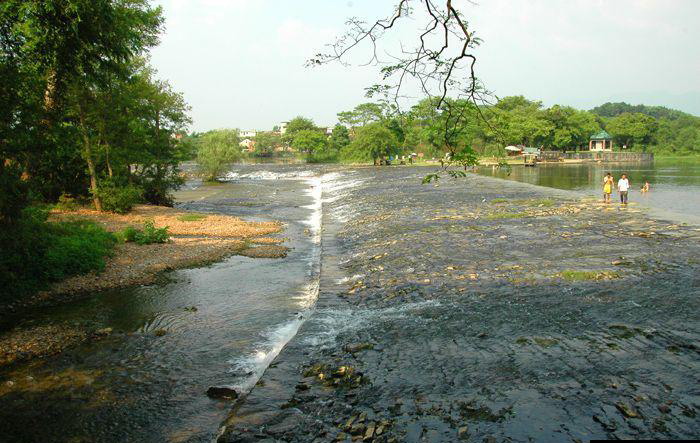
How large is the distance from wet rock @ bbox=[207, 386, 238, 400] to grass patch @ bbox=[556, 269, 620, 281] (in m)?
9.29

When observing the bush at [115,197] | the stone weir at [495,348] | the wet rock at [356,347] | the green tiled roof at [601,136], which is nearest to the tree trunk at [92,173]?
the bush at [115,197]

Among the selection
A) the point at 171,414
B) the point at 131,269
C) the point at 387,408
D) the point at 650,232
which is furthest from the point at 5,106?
the point at 650,232

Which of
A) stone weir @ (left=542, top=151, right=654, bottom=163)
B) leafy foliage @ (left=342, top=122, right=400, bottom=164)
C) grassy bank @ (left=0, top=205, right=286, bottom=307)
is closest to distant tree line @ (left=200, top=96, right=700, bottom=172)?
leafy foliage @ (left=342, top=122, right=400, bottom=164)

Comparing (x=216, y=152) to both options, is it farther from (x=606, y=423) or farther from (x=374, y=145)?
(x=606, y=423)

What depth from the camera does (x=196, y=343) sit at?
1089 cm

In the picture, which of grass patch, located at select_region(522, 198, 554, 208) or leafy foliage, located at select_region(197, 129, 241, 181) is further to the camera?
leafy foliage, located at select_region(197, 129, 241, 181)

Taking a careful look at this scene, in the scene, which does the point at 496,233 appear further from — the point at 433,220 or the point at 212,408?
the point at 212,408

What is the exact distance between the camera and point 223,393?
27.6ft

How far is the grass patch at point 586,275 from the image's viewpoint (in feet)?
43.2

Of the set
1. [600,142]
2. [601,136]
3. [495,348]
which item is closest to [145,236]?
[495,348]

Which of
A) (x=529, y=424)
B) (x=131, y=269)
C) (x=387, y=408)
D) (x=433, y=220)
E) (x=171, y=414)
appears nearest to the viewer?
(x=529, y=424)

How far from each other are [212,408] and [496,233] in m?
15.4

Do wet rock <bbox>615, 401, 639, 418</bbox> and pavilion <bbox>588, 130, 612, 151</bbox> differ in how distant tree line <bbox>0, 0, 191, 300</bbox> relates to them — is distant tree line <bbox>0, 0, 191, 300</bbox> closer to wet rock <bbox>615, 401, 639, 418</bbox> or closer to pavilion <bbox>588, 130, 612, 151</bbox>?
wet rock <bbox>615, 401, 639, 418</bbox>

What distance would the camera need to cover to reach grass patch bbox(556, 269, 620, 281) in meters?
13.2
